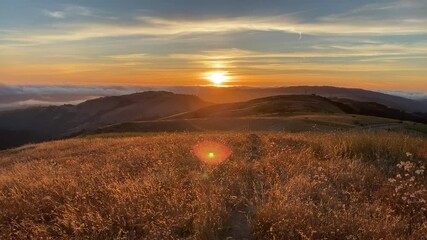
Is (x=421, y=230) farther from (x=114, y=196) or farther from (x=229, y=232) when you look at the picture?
(x=114, y=196)

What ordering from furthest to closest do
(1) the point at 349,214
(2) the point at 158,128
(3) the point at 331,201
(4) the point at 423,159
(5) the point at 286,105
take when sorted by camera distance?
1. (5) the point at 286,105
2. (2) the point at 158,128
3. (4) the point at 423,159
4. (3) the point at 331,201
5. (1) the point at 349,214

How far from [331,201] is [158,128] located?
136 ft

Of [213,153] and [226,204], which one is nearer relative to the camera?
[226,204]

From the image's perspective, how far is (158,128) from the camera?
46875 millimetres

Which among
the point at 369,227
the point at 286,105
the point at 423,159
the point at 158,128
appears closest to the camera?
the point at 369,227

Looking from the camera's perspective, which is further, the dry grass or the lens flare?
the lens flare

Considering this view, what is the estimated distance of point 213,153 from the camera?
12.5m

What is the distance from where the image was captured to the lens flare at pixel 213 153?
1081cm

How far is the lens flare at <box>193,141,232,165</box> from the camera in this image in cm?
1081

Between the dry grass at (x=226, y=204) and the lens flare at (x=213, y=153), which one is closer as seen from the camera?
the dry grass at (x=226, y=204)

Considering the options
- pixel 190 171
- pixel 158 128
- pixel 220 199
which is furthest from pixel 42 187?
pixel 158 128

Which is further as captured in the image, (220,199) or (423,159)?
(423,159)

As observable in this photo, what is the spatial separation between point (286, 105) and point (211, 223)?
252 feet

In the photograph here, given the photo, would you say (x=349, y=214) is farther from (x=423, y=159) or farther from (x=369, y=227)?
(x=423, y=159)
